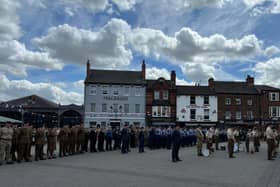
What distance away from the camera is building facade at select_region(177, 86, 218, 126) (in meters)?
56.9

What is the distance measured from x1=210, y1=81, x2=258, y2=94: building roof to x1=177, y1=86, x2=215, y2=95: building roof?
1.25 m

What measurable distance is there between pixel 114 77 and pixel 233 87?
2022cm

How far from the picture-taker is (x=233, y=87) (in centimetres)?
5981

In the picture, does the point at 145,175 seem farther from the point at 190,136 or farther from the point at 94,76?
the point at 94,76

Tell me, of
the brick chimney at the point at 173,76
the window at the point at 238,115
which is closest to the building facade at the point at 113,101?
the brick chimney at the point at 173,76

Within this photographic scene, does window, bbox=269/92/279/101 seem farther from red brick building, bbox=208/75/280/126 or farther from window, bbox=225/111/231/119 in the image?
window, bbox=225/111/231/119

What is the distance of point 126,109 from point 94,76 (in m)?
7.37

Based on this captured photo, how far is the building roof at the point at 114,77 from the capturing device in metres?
55.5

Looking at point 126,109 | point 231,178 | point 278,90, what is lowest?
point 231,178

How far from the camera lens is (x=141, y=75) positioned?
5719 centimetres

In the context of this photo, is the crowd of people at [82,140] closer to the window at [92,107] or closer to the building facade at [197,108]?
the building facade at [197,108]

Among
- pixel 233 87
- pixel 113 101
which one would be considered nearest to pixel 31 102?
pixel 113 101

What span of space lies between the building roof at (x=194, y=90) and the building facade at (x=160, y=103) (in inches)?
59.3

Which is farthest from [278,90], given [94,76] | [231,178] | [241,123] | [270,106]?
[231,178]
